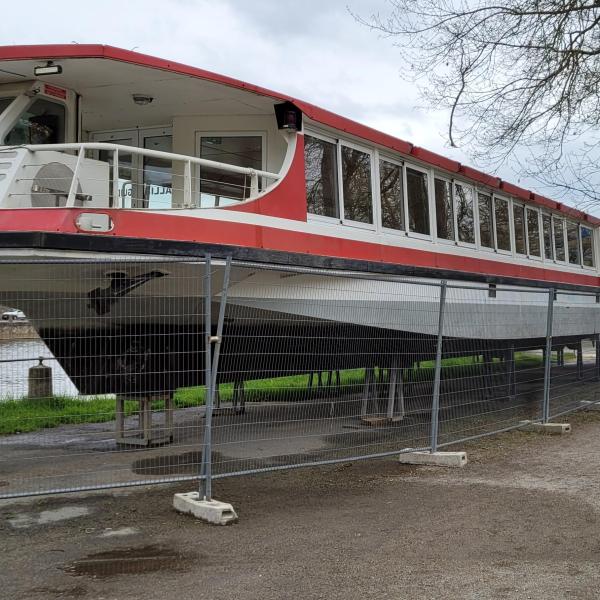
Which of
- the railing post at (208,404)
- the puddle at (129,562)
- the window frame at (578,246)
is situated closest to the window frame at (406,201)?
the railing post at (208,404)

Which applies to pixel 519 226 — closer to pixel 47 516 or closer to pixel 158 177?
pixel 158 177

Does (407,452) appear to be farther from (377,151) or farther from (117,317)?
(377,151)

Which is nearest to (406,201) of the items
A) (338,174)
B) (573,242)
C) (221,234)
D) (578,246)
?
(338,174)

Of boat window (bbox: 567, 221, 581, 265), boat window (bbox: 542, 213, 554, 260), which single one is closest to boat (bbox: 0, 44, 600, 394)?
boat window (bbox: 542, 213, 554, 260)

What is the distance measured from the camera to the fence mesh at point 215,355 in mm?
6961

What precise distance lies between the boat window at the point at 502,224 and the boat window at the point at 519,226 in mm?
407

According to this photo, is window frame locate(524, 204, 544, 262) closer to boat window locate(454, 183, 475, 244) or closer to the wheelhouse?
boat window locate(454, 183, 475, 244)

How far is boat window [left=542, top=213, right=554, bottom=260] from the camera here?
14.9 m

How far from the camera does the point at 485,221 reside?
40.7ft

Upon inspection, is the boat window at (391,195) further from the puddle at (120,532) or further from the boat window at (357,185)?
the puddle at (120,532)

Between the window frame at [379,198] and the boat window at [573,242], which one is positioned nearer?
the window frame at [379,198]

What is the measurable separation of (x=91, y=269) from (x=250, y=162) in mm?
2585

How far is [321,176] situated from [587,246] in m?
10.9

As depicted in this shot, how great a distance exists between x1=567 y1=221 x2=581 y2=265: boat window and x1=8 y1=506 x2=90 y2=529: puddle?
41.7 feet
